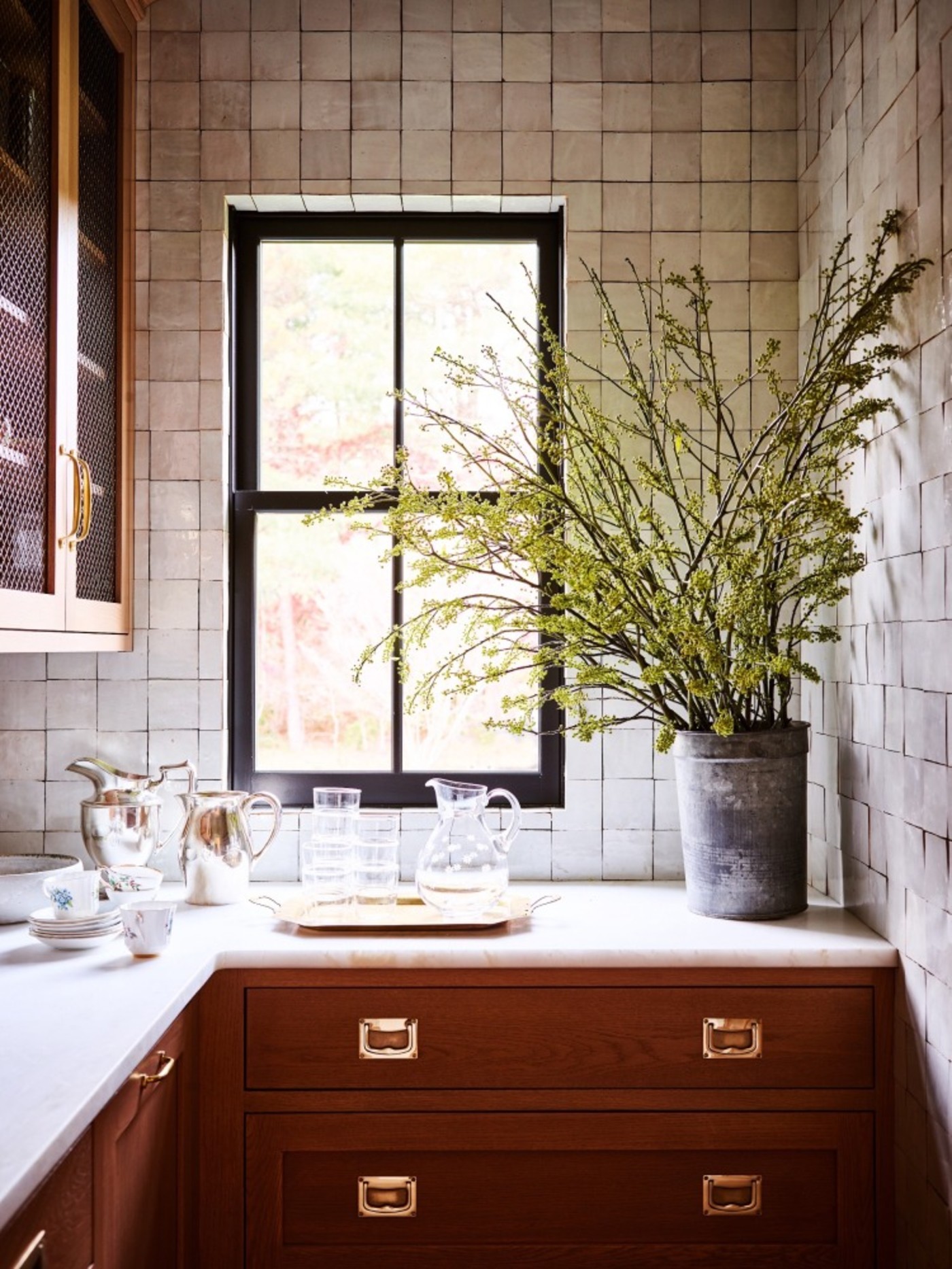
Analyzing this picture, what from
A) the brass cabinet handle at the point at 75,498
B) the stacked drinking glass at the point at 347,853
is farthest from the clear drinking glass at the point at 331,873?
the brass cabinet handle at the point at 75,498

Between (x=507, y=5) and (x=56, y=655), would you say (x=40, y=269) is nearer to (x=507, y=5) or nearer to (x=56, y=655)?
(x=56, y=655)

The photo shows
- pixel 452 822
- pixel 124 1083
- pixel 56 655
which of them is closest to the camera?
pixel 124 1083

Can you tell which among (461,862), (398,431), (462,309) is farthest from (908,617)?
(462,309)

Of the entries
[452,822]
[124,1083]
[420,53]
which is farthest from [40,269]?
[124,1083]

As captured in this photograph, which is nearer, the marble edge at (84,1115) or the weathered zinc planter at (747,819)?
the marble edge at (84,1115)

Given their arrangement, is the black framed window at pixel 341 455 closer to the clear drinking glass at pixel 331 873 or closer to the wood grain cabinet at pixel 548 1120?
the clear drinking glass at pixel 331 873

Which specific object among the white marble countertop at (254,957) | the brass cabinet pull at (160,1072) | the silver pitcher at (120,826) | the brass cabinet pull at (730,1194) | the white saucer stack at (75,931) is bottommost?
the brass cabinet pull at (730,1194)

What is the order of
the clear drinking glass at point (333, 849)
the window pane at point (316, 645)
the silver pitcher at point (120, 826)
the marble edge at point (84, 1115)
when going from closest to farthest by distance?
the marble edge at point (84, 1115)
the clear drinking glass at point (333, 849)
the silver pitcher at point (120, 826)
the window pane at point (316, 645)

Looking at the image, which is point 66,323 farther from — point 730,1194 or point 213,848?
point 730,1194

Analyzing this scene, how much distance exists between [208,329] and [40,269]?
0.55m

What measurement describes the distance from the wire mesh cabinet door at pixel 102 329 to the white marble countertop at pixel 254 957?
636 mm

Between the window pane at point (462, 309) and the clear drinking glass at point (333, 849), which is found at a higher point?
the window pane at point (462, 309)

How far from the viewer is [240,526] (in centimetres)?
245

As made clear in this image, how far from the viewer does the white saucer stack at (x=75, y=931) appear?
1.75 metres
